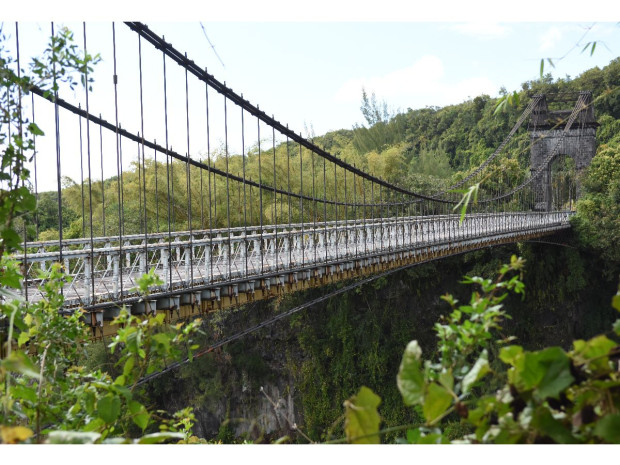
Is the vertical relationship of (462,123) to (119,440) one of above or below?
above

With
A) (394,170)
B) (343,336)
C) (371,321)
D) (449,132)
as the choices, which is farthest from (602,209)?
(449,132)

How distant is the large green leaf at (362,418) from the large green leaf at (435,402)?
0.07 meters

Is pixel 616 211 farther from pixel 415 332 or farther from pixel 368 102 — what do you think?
pixel 368 102

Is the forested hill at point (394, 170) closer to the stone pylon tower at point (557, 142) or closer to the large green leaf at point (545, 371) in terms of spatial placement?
the stone pylon tower at point (557, 142)

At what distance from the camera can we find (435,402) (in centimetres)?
82

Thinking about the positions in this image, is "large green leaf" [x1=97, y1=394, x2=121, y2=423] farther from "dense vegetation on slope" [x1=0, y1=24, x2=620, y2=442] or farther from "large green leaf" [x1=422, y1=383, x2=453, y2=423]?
"dense vegetation on slope" [x1=0, y1=24, x2=620, y2=442]

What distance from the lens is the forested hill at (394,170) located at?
17125 mm

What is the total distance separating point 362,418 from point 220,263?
859 cm

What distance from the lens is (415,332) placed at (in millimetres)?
17438

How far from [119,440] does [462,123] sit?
106 ft

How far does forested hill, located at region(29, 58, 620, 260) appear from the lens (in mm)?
17125

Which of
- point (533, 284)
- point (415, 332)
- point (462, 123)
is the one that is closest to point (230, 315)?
point (415, 332)

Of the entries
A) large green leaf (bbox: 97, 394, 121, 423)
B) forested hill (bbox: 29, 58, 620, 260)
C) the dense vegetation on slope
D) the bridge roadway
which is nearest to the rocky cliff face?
the dense vegetation on slope

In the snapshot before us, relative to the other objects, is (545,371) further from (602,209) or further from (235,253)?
(602,209)
